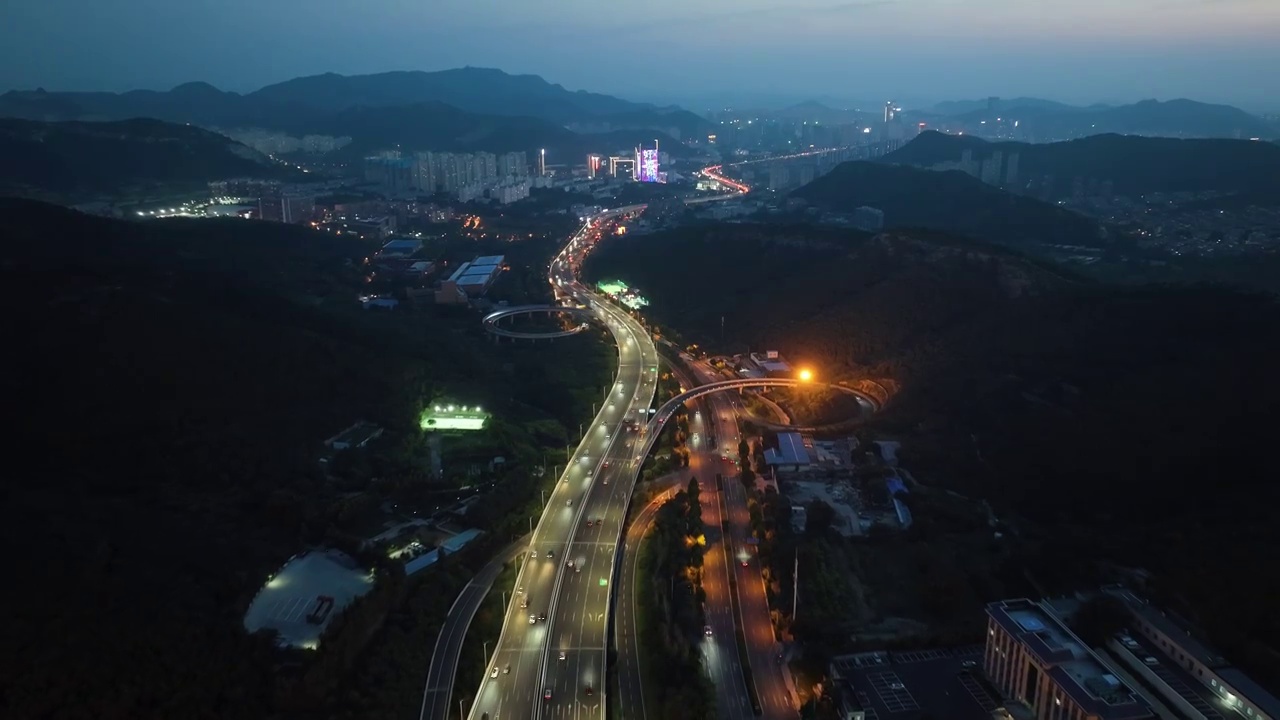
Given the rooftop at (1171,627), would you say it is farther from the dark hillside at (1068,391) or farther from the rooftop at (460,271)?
the rooftop at (460,271)

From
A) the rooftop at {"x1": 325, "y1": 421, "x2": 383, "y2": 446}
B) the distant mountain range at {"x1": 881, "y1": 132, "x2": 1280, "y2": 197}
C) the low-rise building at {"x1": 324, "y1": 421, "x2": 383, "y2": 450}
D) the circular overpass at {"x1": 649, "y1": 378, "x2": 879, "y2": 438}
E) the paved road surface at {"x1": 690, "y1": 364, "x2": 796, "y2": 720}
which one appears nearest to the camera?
the paved road surface at {"x1": 690, "y1": 364, "x2": 796, "y2": 720}

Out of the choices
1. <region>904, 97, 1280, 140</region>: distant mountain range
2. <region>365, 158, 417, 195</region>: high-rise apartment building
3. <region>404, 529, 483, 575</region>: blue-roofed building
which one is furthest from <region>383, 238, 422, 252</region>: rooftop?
<region>904, 97, 1280, 140</region>: distant mountain range

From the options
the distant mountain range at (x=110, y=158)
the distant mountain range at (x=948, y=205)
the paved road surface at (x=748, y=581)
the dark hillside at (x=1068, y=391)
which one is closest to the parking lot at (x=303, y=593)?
the paved road surface at (x=748, y=581)

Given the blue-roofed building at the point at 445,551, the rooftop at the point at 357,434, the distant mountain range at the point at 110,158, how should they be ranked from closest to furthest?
1. the blue-roofed building at the point at 445,551
2. the rooftop at the point at 357,434
3. the distant mountain range at the point at 110,158

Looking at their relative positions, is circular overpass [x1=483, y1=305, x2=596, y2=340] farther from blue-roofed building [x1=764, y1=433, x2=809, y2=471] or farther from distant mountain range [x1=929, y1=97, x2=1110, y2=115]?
distant mountain range [x1=929, y1=97, x2=1110, y2=115]

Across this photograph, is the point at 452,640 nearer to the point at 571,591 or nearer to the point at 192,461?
the point at 571,591
